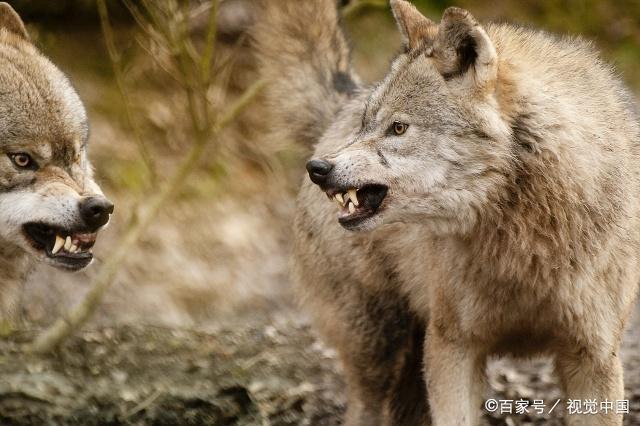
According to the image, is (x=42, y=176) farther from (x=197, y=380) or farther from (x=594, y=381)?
(x=594, y=381)

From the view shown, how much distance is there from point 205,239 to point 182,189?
471 mm

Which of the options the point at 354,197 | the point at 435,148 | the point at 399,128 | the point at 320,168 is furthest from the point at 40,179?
the point at 435,148

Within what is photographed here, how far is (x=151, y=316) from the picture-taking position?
7812 mm

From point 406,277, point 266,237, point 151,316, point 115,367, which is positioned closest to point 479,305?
point 406,277

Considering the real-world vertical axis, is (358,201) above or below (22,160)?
above

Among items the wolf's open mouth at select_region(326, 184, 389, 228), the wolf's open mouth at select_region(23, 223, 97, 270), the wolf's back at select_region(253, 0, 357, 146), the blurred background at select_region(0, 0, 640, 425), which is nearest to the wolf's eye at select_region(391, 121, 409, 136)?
the wolf's open mouth at select_region(326, 184, 389, 228)

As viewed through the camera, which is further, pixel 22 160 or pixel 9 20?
pixel 9 20

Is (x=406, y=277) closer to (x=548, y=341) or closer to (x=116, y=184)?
(x=548, y=341)

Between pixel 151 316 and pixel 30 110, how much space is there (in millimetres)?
4035

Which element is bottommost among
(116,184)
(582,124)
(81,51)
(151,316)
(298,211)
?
(151,316)

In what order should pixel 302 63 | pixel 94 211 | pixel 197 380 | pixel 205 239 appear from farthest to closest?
pixel 205 239, pixel 302 63, pixel 197 380, pixel 94 211

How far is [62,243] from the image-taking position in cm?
396

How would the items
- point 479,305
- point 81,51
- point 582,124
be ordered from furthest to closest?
point 81,51, point 479,305, point 582,124

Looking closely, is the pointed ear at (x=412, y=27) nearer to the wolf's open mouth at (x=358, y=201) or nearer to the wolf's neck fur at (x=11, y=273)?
the wolf's open mouth at (x=358, y=201)
